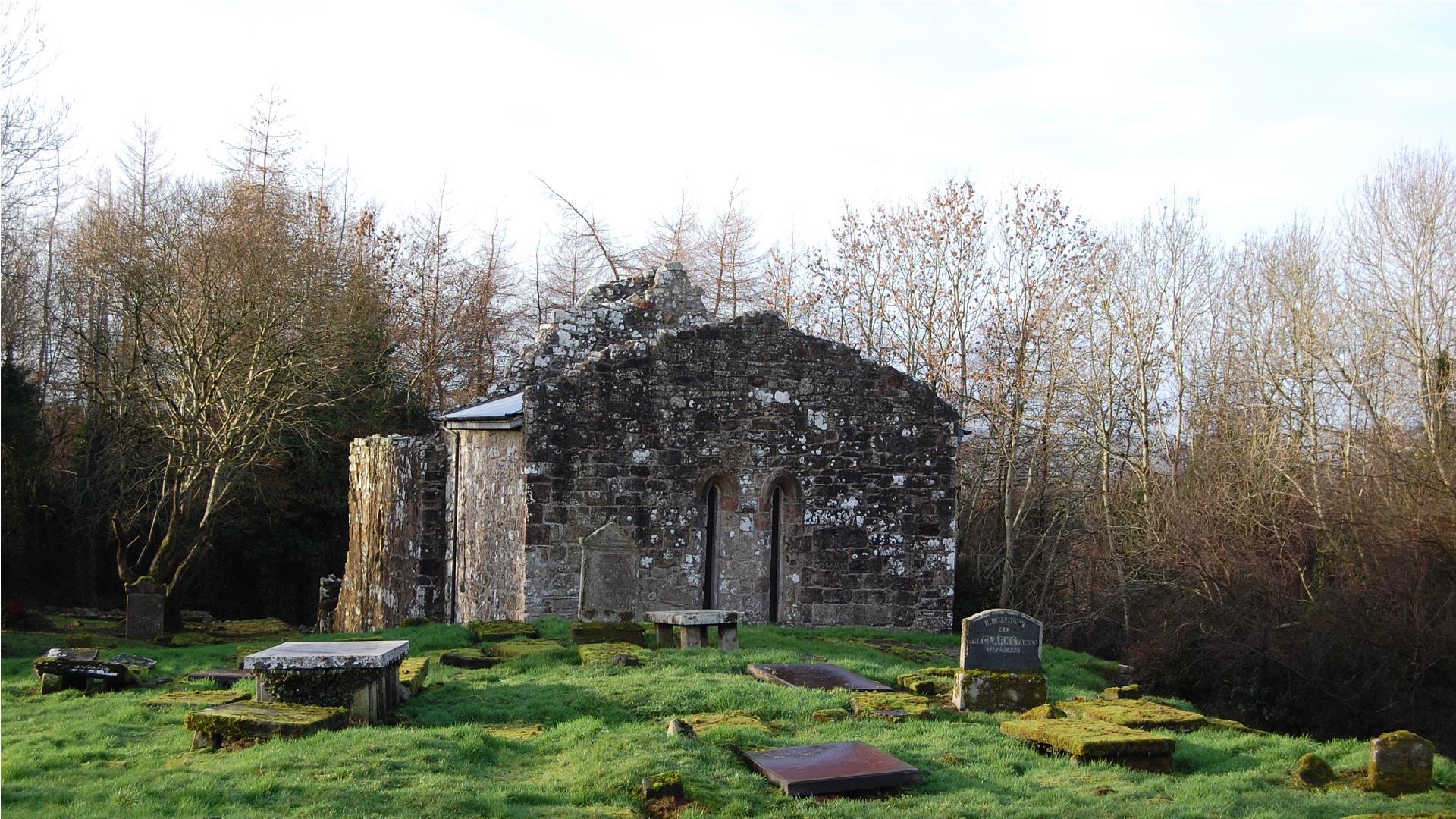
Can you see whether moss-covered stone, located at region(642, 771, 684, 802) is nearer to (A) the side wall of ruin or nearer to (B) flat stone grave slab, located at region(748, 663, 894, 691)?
(B) flat stone grave slab, located at region(748, 663, 894, 691)

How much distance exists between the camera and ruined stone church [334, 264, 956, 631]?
16078mm

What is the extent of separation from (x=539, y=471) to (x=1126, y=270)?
65.1 ft

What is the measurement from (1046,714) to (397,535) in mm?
11812

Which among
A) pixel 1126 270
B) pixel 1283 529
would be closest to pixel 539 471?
pixel 1283 529

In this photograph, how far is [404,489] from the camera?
60.5ft

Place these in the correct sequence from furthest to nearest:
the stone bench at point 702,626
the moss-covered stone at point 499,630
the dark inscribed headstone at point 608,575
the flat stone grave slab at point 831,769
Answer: the dark inscribed headstone at point 608,575, the moss-covered stone at point 499,630, the stone bench at point 702,626, the flat stone grave slab at point 831,769

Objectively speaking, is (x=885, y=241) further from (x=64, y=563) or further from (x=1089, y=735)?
(x=1089, y=735)

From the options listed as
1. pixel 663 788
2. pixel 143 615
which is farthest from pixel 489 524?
pixel 663 788

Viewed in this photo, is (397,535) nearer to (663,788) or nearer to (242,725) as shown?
(242,725)

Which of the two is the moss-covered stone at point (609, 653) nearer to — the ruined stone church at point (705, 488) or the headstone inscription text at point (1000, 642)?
the ruined stone church at point (705, 488)

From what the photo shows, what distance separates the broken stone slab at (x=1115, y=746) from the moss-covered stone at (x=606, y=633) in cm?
579

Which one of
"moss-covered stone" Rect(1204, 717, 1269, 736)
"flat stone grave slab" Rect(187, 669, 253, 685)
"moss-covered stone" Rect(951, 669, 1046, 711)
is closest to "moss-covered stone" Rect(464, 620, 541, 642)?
"flat stone grave slab" Rect(187, 669, 253, 685)

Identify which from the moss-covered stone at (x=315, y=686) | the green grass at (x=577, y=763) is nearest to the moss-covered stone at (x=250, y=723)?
the green grass at (x=577, y=763)

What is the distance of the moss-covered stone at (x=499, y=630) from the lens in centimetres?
1389
